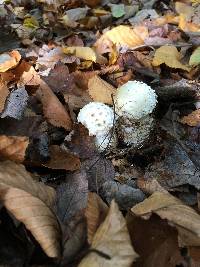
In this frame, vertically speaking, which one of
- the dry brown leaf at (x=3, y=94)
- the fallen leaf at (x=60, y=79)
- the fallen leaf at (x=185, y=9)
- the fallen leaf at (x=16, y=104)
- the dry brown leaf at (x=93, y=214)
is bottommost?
the fallen leaf at (x=185, y=9)

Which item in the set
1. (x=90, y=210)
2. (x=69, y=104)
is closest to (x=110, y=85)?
(x=69, y=104)

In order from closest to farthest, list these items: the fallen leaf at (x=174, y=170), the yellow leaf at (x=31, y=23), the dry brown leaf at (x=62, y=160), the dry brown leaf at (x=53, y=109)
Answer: the dry brown leaf at (x=62, y=160)
the fallen leaf at (x=174, y=170)
the dry brown leaf at (x=53, y=109)
the yellow leaf at (x=31, y=23)

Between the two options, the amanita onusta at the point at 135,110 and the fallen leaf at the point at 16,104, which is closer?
the fallen leaf at the point at 16,104

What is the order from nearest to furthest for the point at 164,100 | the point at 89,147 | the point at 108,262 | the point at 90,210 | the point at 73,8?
the point at 108,262, the point at 90,210, the point at 89,147, the point at 164,100, the point at 73,8

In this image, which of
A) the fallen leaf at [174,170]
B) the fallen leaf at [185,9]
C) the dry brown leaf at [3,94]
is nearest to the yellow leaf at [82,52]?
the dry brown leaf at [3,94]

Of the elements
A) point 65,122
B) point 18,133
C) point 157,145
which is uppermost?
point 18,133

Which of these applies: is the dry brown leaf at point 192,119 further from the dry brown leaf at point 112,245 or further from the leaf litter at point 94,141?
the dry brown leaf at point 112,245

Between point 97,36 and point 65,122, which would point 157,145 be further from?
point 97,36
